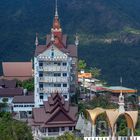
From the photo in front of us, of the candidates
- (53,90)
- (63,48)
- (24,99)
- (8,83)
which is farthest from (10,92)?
(63,48)

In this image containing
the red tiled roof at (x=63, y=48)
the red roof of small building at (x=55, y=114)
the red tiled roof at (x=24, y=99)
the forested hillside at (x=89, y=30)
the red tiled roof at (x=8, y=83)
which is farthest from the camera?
the forested hillside at (x=89, y=30)

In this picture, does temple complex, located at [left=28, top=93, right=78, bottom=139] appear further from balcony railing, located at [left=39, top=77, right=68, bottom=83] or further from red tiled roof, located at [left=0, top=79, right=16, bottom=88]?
red tiled roof, located at [left=0, top=79, right=16, bottom=88]

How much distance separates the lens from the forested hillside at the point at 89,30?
5062 cm

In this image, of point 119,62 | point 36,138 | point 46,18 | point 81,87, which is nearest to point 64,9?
point 46,18

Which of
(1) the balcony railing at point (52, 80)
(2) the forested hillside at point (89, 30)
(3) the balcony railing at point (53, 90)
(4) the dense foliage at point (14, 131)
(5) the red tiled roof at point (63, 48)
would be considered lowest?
(4) the dense foliage at point (14, 131)

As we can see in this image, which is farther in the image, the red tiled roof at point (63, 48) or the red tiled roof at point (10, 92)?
the red tiled roof at point (10, 92)

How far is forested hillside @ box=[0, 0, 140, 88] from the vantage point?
50.6 m

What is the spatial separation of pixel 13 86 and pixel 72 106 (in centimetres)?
475

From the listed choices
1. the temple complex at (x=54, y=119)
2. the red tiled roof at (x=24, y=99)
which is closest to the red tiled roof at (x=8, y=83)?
the red tiled roof at (x=24, y=99)

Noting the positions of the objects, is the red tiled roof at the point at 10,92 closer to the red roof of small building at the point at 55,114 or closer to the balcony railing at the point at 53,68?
the balcony railing at the point at 53,68

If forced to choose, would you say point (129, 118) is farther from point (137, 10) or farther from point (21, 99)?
point (137, 10)

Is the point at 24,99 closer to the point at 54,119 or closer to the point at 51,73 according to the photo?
the point at 51,73

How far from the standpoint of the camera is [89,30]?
58.1 m

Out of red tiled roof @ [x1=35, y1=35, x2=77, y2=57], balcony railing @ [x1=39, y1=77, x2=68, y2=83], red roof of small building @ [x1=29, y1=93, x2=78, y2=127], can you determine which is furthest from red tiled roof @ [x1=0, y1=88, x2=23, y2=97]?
red roof of small building @ [x1=29, y1=93, x2=78, y2=127]
